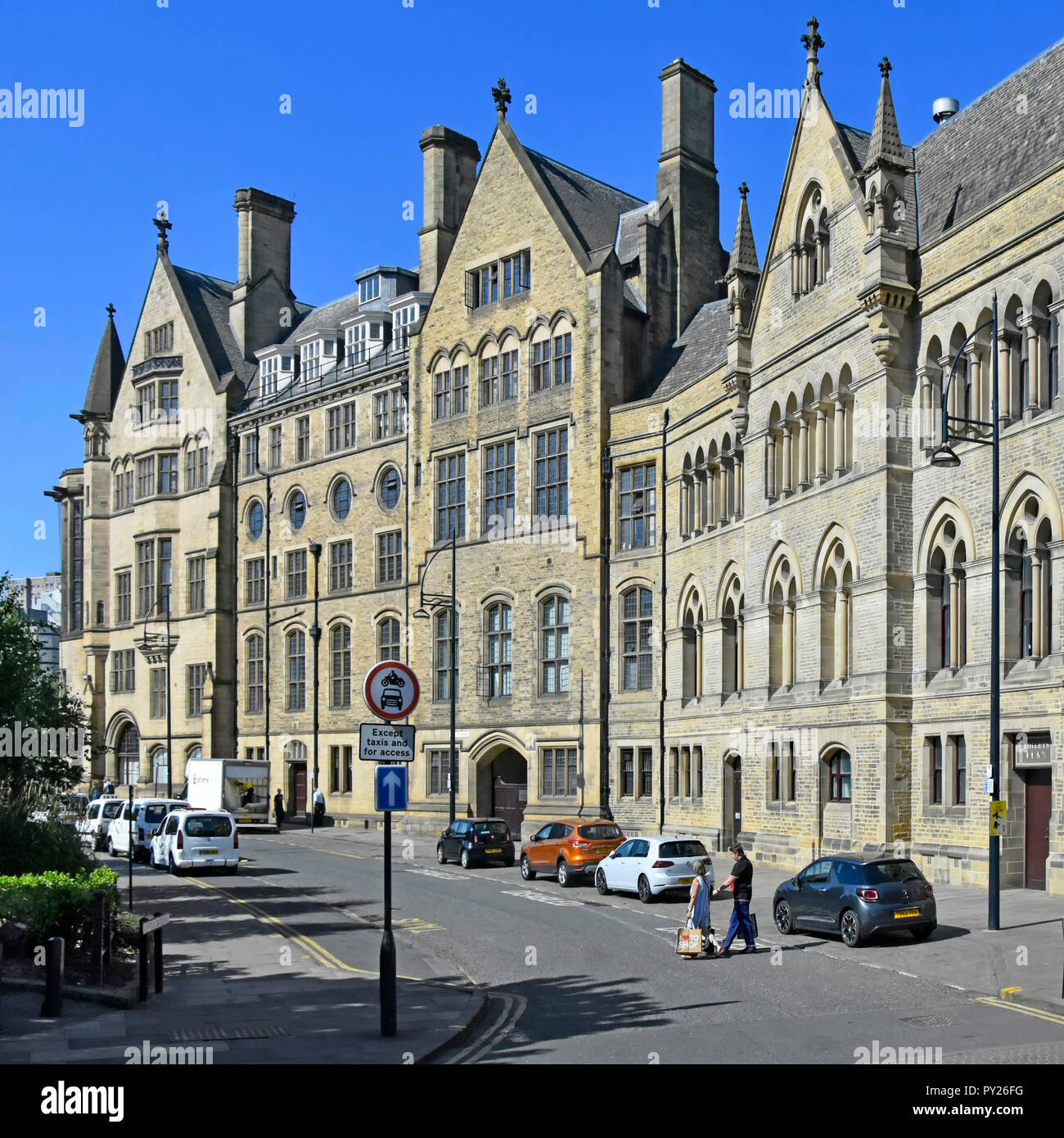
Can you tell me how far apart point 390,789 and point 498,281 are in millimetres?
37152

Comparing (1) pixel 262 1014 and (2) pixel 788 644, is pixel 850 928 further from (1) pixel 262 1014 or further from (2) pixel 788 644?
(2) pixel 788 644

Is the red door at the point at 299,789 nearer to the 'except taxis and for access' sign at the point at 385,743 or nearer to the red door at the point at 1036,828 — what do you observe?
the red door at the point at 1036,828

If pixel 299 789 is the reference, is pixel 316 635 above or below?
above

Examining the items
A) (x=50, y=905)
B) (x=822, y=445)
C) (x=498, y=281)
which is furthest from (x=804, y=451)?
(x=50, y=905)

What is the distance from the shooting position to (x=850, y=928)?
2016 centimetres

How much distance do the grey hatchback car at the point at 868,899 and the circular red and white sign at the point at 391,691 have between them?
30.5 feet

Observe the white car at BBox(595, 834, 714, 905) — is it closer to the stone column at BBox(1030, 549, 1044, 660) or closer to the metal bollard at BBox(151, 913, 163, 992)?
the stone column at BBox(1030, 549, 1044, 660)

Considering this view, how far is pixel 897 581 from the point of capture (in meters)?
28.8

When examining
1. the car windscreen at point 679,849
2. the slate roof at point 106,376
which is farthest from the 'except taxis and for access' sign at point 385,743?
the slate roof at point 106,376

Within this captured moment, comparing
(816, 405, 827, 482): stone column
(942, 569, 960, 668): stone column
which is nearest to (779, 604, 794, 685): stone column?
(816, 405, 827, 482): stone column

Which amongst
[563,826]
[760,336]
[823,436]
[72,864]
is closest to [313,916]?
[72,864]

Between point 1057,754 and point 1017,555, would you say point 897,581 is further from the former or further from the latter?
point 1057,754

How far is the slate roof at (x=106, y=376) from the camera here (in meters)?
72.1

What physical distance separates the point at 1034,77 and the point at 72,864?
25299 mm
